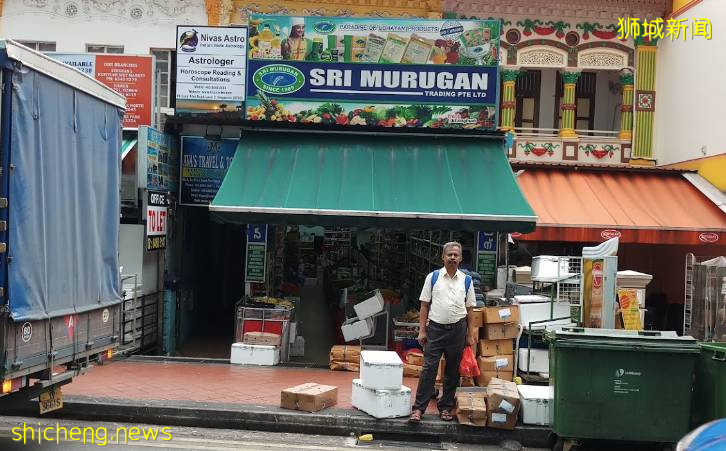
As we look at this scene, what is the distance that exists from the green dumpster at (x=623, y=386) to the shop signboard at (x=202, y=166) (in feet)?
24.2

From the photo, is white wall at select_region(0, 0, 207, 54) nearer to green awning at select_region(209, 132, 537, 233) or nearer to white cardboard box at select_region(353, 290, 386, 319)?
green awning at select_region(209, 132, 537, 233)

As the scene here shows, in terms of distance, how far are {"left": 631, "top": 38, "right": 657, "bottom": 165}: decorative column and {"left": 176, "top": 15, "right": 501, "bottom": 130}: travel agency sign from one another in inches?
250

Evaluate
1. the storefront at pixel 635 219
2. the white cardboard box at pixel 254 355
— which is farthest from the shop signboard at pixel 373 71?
the white cardboard box at pixel 254 355

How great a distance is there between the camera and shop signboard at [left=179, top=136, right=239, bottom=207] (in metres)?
12.0

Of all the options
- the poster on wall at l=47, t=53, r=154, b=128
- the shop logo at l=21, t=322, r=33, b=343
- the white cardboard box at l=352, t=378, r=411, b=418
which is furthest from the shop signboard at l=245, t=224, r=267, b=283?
the shop logo at l=21, t=322, r=33, b=343

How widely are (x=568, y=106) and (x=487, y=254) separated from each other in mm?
6707

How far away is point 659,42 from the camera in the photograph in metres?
16.0

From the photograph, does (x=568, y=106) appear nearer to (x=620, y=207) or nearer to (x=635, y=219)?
(x=620, y=207)

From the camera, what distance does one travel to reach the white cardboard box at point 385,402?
7242mm

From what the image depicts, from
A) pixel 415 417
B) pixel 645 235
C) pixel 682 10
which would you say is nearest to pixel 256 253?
pixel 415 417

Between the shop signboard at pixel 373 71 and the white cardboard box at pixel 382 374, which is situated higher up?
the shop signboard at pixel 373 71

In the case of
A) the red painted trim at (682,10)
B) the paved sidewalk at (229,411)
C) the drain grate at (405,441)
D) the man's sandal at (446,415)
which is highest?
the red painted trim at (682,10)

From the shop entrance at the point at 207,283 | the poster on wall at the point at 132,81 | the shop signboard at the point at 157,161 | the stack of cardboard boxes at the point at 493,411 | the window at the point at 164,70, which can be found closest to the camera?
the stack of cardboard boxes at the point at 493,411

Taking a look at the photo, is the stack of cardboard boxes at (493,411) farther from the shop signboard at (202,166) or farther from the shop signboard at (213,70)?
the shop signboard at (213,70)
